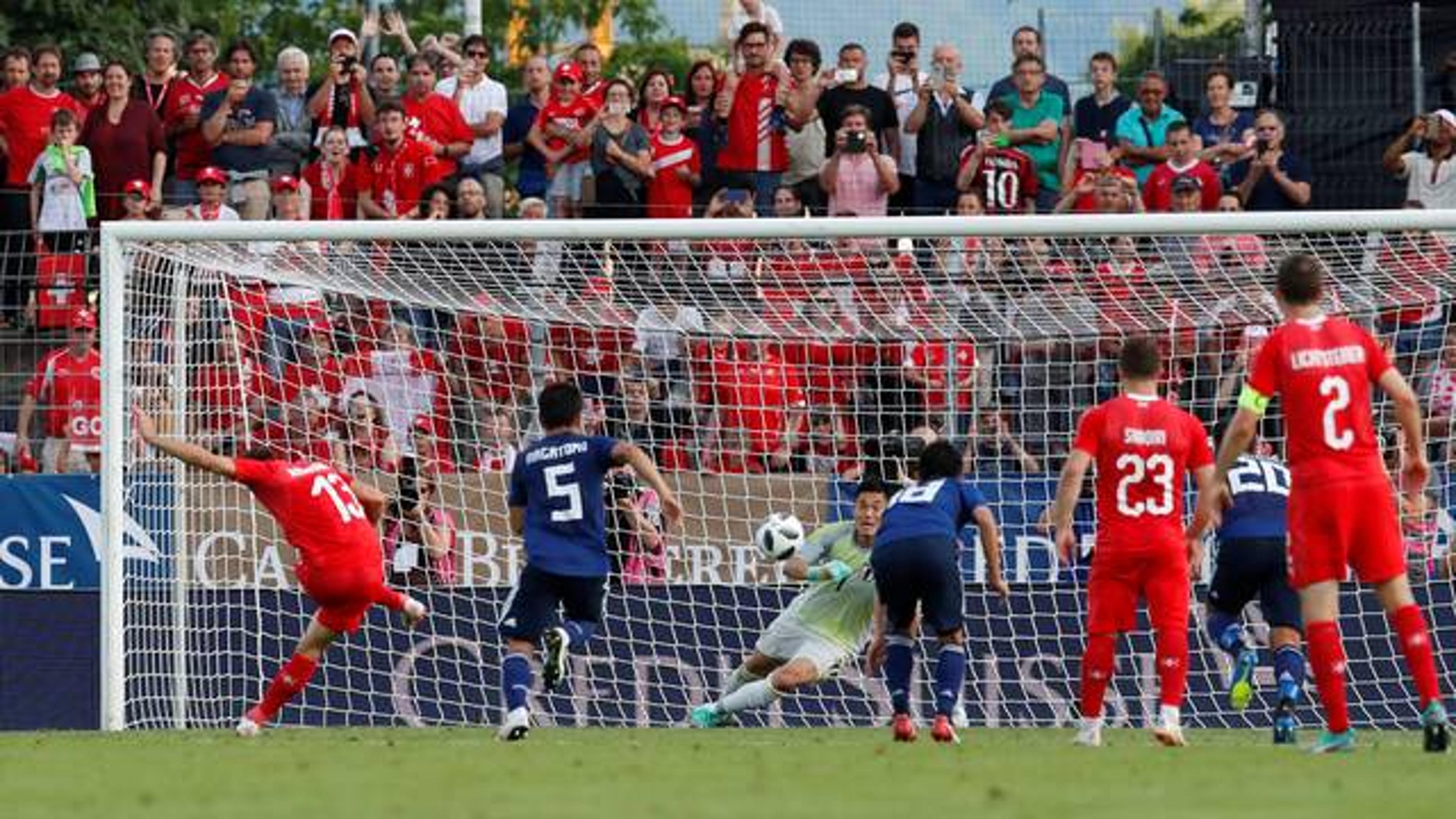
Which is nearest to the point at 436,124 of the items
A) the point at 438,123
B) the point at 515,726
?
the point at 438,123

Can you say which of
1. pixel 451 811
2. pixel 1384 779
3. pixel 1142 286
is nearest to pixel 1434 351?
pixel 1142 286

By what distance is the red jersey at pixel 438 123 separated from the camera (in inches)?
852

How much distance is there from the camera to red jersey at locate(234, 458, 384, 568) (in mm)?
15383

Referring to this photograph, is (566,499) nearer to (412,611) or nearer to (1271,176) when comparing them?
(412,611)

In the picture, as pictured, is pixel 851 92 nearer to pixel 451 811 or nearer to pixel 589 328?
pixel 589 328

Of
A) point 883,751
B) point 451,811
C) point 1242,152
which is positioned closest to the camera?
point 451,811

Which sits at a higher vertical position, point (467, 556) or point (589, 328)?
point (589, 328)

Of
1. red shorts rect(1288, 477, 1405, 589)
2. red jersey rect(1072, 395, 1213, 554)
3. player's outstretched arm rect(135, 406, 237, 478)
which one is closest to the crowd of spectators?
player's outstretched arm rect(135, 406, 237, 478)

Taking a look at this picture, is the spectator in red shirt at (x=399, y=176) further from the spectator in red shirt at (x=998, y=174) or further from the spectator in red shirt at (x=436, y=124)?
the spectator in red shirt at (x=998, y=174)

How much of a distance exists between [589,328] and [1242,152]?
5230 millimetres

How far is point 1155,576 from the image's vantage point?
547 inches

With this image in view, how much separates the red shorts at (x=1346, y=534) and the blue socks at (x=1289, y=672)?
247cm

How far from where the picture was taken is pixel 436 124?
21828 mm

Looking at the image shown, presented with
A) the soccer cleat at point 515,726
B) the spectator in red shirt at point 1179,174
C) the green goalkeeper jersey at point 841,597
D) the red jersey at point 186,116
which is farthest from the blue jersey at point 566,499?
the red jersey at point 186,116
